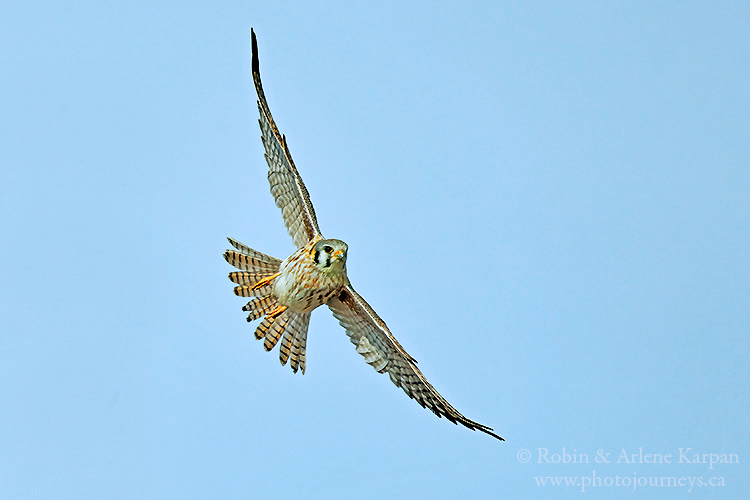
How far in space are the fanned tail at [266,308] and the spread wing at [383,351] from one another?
0.57 metres

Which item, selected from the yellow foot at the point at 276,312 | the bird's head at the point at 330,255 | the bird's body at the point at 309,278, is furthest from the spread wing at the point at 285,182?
the yellow foot at the point at 276,312

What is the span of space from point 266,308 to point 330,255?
52.3 inches

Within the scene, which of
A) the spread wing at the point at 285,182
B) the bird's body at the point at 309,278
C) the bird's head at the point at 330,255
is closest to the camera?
the bird's head at the point at 330,255

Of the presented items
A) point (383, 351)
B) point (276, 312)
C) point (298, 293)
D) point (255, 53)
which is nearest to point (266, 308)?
point (276, 312)

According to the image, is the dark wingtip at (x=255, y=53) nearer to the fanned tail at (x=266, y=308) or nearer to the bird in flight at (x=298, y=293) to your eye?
the bird in flight at (x=298, y=293)

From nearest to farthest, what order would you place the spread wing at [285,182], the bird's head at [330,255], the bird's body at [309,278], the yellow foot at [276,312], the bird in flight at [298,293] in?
1. the bird's head at [330,255]
2. the bird's body at [309,278]
3. the bird in flight at [298,293]
4. the yellow foot at [276,312]
5. the spread wing at [285,182]

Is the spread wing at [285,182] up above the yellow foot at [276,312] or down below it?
above

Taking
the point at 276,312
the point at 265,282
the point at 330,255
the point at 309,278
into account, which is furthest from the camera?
the point at 265,282

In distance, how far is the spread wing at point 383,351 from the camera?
14828 mm

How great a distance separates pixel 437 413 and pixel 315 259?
2456 mm

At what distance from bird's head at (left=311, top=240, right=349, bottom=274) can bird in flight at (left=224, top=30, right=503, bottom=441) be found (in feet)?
0.06

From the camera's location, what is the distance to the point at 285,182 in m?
15.5

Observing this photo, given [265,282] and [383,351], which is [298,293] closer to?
[265,282]

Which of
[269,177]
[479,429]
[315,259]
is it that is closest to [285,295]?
[315,259]
